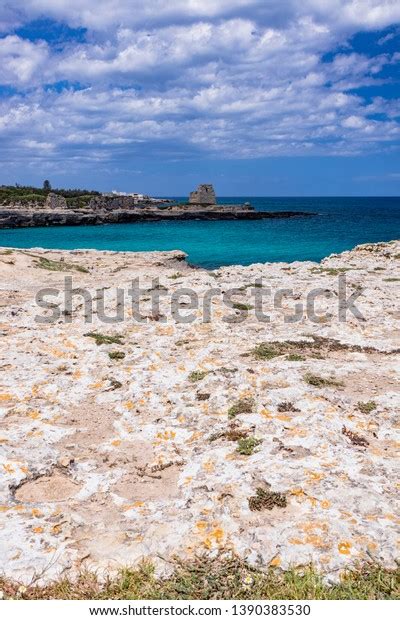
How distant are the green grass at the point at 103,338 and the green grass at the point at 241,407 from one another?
553cm

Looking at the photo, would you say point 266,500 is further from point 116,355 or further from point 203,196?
point 203,196

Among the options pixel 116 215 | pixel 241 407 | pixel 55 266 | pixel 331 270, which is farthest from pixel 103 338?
pixel 116 215

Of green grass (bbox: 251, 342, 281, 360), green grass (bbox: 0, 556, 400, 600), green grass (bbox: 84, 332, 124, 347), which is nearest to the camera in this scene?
green grass (bbox: 0, 556, 400, 600)

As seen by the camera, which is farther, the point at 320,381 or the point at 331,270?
the point at 331,270

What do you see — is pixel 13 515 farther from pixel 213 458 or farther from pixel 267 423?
pixel 267 423

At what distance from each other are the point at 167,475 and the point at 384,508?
3561 mm

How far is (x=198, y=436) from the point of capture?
949cm

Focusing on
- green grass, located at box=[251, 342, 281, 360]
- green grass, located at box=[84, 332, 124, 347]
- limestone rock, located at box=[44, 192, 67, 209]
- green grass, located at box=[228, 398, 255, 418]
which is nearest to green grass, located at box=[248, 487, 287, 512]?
green grass, located at box=[228, 398, 255, 418]

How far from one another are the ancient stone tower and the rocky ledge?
11.0 meters

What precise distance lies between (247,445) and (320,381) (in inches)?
131

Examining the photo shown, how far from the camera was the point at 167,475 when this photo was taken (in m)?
8.37

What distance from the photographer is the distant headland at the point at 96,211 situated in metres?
110

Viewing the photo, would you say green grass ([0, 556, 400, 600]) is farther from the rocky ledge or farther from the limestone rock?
the limestone rock

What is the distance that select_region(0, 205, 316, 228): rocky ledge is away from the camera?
10850 centimetres
